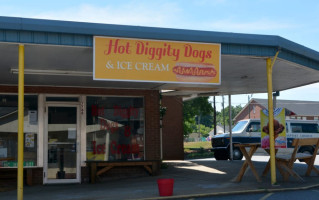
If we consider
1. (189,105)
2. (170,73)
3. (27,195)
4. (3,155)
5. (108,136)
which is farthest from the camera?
(189,105)

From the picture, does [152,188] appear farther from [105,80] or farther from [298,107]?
[298,107]

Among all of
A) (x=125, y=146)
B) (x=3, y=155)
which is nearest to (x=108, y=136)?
(x=125, y=146)

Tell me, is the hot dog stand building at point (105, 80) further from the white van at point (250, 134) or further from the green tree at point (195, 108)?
the green tree at point (195, 108)

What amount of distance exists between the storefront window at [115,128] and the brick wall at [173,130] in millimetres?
8631

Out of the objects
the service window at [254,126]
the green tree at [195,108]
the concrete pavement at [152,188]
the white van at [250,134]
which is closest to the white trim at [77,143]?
the concrete pavement at [152,188]

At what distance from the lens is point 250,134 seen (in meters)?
22.3

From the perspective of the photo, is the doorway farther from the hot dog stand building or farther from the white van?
the white van

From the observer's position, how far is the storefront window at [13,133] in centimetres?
1345

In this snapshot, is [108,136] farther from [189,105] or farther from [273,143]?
[189,105]

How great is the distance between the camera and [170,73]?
399 inches

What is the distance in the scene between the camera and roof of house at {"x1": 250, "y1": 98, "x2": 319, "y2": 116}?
61.7 metres

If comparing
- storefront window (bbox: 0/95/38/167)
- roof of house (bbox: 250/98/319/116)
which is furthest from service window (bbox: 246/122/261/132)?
roof of house (bbox: 250/98/319/116)

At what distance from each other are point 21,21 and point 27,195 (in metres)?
4.52

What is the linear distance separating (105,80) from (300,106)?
57.8 m
